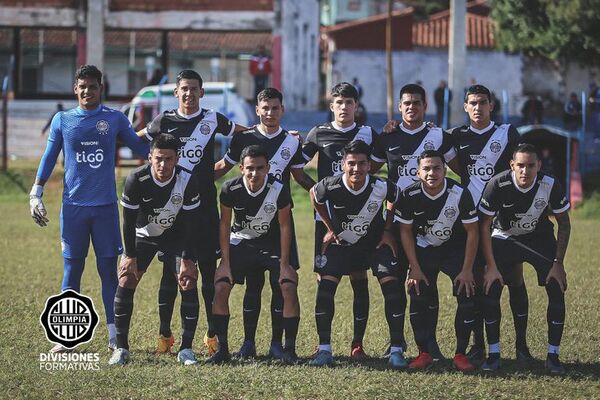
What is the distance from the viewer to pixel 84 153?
10148mm

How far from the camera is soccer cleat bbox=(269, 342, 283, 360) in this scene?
32.7 ft

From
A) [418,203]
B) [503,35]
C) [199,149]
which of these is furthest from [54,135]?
[503,35]

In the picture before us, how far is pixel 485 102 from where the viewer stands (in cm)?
1028

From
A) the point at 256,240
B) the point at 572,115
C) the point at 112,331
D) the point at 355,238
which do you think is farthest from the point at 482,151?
the point at 572,115

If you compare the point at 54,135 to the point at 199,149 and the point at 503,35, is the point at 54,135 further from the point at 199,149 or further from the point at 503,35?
the point at 503,35

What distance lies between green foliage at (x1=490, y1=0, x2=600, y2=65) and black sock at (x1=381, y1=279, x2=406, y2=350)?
23491mm

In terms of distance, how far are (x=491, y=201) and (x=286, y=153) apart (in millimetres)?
1934

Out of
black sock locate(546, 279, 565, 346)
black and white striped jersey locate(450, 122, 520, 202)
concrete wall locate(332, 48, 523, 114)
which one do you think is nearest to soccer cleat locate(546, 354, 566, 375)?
black sock locate(546, 279, 565, 346)

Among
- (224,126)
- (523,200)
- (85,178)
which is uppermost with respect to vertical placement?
(224,126)

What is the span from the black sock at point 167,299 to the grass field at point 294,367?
0.26m

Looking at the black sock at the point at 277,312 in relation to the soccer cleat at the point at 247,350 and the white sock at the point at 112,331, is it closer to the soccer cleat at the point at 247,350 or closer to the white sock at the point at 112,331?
the soccer cleat at the point at 247,350

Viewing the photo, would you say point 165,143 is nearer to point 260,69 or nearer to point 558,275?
point 558,275

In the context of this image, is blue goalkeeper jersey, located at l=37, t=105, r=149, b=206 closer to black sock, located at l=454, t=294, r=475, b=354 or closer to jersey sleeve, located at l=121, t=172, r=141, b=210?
jersey sleeve, located at l=121, t=172, r=141, b=210

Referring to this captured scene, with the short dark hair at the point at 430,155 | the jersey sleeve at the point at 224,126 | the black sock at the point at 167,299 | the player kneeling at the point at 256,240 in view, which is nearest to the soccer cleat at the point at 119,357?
the black sock at the point at 167,299
